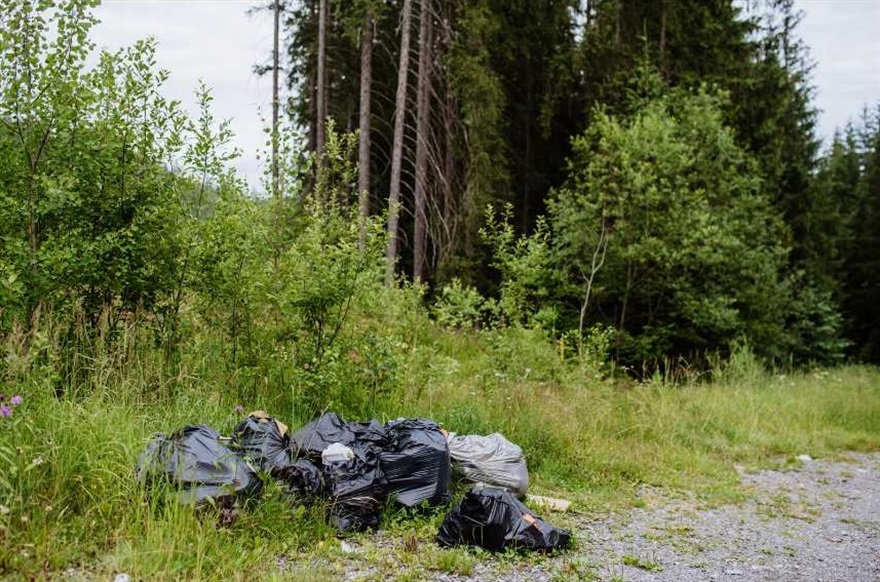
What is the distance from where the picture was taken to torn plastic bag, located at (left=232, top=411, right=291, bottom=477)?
14.9 ft

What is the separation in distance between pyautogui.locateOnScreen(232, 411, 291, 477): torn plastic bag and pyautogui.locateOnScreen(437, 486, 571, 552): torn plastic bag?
125cm

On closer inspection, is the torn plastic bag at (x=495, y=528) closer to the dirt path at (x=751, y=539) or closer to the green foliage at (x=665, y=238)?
the dirt path at (x=751, y=539)

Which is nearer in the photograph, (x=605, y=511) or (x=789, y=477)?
(x=605, y=511)

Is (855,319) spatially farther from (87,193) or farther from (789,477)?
Answer: (87,193)

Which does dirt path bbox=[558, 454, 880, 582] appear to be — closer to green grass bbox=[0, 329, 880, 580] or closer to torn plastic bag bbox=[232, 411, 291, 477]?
green grass bbox=[0, 329, 880, 580]

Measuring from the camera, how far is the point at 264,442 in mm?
4680

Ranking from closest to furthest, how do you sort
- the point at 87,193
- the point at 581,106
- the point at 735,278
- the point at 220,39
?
the point at 87,193, the point at 735,278, the point at 220,39, the point at 581,106

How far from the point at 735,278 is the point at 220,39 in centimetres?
1506

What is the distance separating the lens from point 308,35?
19719 millimetres

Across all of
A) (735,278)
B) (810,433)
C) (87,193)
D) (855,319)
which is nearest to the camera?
(87,193)

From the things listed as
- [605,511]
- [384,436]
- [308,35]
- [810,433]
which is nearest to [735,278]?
[810,433]

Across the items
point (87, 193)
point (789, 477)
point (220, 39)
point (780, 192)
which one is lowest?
point (789, 477)

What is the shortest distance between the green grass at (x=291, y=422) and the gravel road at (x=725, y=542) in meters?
0.17

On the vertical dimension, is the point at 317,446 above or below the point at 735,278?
below
